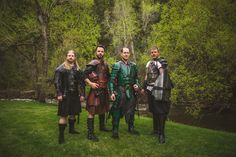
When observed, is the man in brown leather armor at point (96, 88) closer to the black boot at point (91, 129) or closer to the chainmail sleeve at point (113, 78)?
the black boot at point (91, 129)

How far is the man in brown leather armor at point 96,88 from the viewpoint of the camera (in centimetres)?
855

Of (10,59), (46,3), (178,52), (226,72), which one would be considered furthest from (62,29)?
(226,72)

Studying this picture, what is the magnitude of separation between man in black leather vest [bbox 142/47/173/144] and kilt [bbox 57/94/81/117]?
225 centimetres

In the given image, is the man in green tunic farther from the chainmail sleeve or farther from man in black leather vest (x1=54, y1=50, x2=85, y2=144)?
man in black leather vest (x1=54, y1=50, x2=85, y2=144)

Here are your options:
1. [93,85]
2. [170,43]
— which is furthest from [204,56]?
[93,85]

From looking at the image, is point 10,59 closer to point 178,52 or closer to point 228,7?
point 178,52

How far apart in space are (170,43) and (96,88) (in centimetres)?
1533

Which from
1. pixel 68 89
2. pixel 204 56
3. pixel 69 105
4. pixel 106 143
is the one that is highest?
pixel 204 56

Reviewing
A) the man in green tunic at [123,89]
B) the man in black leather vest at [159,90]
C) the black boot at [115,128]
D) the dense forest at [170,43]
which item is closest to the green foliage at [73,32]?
the dense forest at [170,43]

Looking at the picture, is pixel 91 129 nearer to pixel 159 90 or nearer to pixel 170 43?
pixel 159 90

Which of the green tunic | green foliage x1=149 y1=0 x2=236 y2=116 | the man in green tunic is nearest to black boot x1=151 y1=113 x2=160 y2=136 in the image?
the man in green tunic

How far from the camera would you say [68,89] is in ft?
27.5

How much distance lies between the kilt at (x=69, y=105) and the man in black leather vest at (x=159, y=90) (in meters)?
2.25

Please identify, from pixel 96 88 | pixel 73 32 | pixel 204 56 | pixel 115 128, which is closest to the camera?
pixel 96 88
